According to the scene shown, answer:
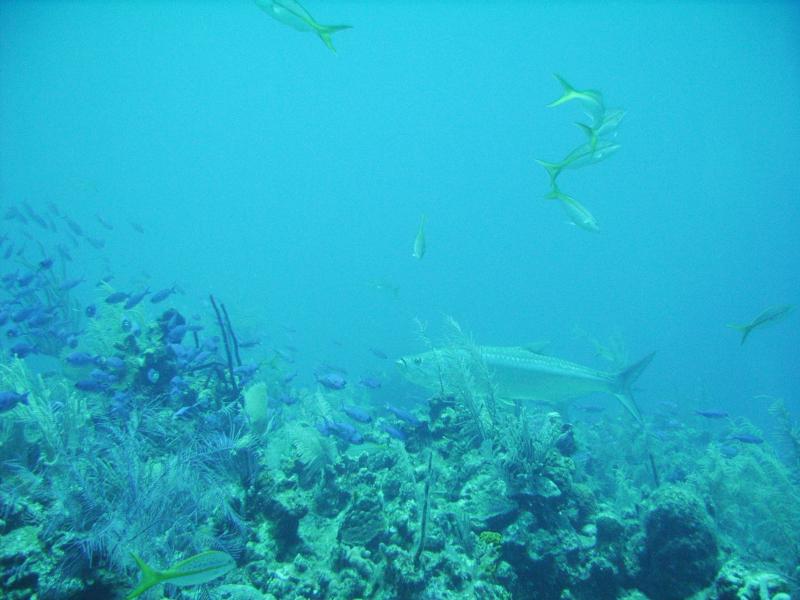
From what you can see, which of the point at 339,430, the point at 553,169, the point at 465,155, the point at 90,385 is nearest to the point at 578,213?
the point at 553,169

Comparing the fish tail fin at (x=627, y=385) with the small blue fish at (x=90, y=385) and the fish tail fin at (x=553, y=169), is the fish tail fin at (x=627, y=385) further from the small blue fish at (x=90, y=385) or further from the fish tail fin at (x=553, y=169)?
the small blue fish at (x=90, y=385)

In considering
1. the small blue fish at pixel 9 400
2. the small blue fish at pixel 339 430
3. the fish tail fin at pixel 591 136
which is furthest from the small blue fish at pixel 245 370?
the fish tail fin at pixel 591 136

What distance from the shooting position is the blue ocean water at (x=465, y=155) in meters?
95.4

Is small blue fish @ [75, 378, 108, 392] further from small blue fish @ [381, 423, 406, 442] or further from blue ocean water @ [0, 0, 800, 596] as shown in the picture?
blue ocean water @ [0, 0, 800, 596]

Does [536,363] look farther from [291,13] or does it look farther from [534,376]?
[291,13]

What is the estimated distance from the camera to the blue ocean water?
313 feet

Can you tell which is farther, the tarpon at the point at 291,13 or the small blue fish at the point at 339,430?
the small blue fish at the point at 339,430

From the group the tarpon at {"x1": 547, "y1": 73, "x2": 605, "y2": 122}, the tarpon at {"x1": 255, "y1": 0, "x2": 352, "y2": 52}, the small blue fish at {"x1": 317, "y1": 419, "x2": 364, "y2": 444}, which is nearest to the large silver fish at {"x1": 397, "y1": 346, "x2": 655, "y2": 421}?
the small blue fish at {"x1": 317, "y1": 419, "x2": 364, "y2": 444}

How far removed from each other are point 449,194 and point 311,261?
78.4 meters

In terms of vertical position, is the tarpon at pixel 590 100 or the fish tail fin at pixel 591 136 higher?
the tarpon at pixel 590 100

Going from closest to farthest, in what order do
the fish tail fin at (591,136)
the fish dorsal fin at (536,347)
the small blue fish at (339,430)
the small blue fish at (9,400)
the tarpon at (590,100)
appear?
the small blue fish at (9,400)
the small blue fish at (339,430)
the fish tail fin at (591,136)
the tarpon at (590,100)
the fish dorsal fin at (536,347)

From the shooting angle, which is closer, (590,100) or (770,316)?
(590,100)

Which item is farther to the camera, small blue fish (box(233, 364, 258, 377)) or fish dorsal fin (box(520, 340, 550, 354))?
fish dorsal fin (box(520, 340, 550, 354))

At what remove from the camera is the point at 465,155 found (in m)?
186
